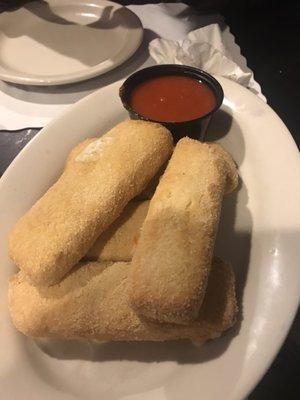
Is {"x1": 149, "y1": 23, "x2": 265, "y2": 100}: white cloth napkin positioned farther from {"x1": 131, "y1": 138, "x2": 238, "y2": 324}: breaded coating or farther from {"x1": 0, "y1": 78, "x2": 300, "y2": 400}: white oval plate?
{"x1": 131, "y1": 138, "x2": 238, "y2": 324}: breaded coating

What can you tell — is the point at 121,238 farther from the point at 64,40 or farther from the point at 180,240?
the point at 64,40

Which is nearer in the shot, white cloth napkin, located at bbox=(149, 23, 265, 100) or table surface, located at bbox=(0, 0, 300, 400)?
table surface, located at bbox=(0, 0, 300, 400)

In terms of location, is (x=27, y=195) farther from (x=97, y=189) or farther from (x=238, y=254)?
(x=238, y=254)

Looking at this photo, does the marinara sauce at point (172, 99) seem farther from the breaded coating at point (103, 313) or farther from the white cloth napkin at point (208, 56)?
the breaded coating at point (103, 313)

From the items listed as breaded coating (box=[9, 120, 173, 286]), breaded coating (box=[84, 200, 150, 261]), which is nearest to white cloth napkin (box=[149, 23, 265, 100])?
breaded coating (box=[9, 120, 173, 286])

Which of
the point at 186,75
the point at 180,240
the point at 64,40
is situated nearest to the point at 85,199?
the point at 180,240

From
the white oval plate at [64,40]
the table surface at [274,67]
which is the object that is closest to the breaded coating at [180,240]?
the table surface at [274,67]
